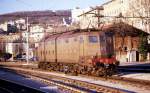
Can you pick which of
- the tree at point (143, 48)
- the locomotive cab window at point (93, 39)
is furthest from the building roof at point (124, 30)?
the locomotive cab window at point (93, 39)

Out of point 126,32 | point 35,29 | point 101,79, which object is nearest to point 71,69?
point 101,79

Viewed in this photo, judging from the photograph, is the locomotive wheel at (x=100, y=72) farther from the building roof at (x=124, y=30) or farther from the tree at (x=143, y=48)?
the building roof at (x=124, y=30)

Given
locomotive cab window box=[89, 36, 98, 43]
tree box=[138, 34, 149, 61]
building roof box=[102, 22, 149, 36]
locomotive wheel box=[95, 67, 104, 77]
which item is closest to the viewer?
locomotive wheel box=[95, 67, 104, 77]

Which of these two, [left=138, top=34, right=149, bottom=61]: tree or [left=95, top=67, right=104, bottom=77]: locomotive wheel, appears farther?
[left=138, top=34, right=149, bottom=61]: tree

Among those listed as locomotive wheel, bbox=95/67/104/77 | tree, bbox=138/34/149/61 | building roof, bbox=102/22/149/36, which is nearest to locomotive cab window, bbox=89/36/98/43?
locomotive wheel, bbox=95/67/104/77

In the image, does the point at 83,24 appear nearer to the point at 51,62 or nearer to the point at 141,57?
the point at 141,57

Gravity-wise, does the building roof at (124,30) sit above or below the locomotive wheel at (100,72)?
above

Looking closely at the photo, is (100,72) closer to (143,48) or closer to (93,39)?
(93,39)

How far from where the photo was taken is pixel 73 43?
29.8 m

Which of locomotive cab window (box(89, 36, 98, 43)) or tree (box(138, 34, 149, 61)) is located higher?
locomotive cab window (box(89, 36, 98, 43))

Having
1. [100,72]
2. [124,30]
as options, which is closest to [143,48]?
[124,30]

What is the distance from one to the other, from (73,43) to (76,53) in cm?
96

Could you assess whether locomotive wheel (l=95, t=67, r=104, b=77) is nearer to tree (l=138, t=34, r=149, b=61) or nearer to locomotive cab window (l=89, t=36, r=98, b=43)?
locomotive cab window (l=89, t=36, r=98, b=43)

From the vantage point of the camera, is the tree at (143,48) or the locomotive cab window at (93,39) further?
the tree at (143,48)
